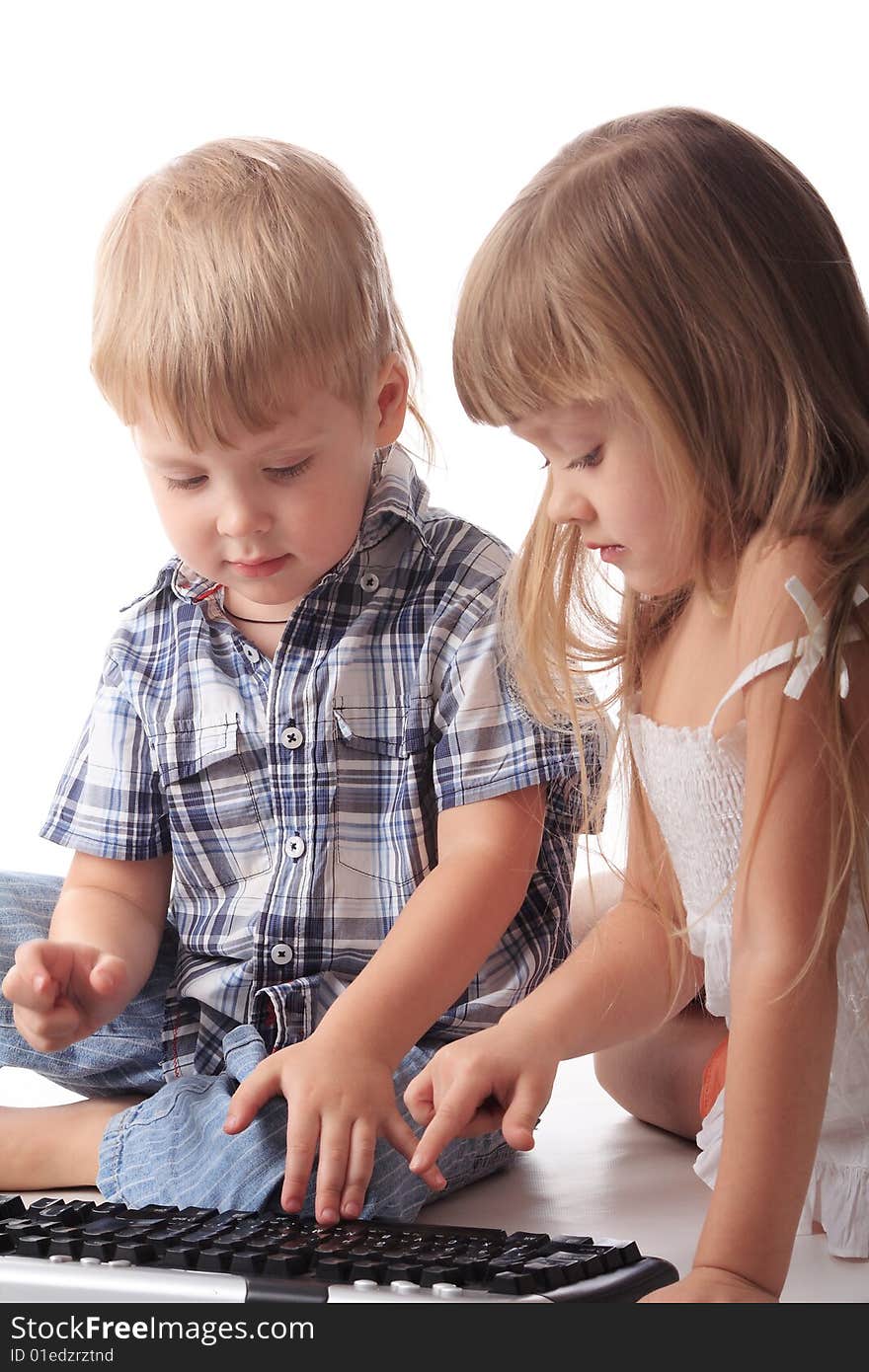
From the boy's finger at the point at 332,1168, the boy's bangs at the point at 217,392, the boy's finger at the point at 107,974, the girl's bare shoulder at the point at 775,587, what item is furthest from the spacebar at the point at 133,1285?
the boy's bangs at the point at 217,392

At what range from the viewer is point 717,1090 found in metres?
0.90

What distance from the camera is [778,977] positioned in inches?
26.3

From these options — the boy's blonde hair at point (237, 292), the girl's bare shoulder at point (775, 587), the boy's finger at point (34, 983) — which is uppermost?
the boy's blonde hair at point (237, 292)

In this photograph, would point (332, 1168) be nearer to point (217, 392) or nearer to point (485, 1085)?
point (485, 1085)

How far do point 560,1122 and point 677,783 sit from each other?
1.10 feet

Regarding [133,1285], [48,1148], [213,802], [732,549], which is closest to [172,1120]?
[48,1148]

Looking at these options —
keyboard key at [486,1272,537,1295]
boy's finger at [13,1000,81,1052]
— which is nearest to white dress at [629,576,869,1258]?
keyboard key at [486,1272,537,1295]

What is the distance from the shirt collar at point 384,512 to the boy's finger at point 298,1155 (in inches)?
13.8

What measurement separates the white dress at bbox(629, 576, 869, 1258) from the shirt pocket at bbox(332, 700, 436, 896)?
0.51 feet

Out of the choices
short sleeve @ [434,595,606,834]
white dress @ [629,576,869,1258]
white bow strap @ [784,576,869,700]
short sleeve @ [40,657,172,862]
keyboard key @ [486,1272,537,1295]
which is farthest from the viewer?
short sleeve @ [40,657,172,862]

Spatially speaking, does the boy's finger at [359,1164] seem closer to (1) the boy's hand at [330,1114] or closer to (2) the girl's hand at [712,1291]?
(1) the boy's hand at [330,1114]

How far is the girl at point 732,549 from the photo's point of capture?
67cm

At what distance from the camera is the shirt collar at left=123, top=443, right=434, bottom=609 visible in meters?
1.00

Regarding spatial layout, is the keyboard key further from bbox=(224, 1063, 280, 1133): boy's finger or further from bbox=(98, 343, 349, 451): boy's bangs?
bbox=(98, 343, 349, 451): boy's bangs
